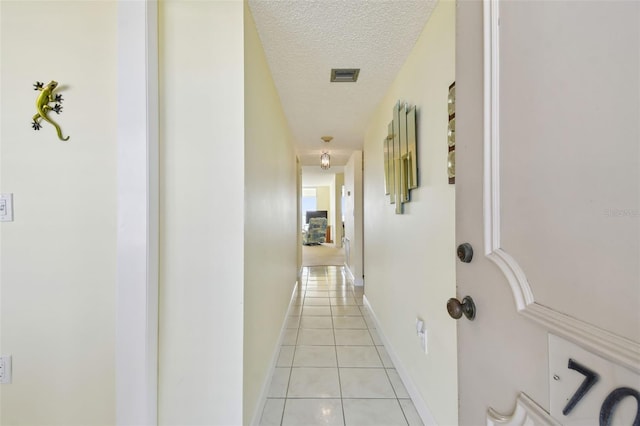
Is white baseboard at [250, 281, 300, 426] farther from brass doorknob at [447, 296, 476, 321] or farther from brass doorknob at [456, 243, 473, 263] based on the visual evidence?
brass doorknob at [456, 243, 473, 263]

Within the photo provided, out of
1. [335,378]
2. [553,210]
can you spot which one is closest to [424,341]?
[335,378]

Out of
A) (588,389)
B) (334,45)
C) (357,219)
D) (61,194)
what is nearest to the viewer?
(588,389)

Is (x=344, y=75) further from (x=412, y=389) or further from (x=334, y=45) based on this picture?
(x=412, y=389)

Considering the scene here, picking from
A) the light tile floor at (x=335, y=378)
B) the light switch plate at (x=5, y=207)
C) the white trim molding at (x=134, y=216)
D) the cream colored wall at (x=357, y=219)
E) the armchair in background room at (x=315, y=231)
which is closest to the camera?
the white trim molding at (x=134, y=216)

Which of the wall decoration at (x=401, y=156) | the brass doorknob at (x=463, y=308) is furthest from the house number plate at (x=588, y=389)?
the wall decoration at (x=401, y=156)

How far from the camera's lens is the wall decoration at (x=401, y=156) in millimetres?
1559

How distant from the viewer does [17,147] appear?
3.87ft

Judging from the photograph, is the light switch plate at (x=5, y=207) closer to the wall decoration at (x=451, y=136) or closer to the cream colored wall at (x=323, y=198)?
the wall decoration at (x=451, y=136)

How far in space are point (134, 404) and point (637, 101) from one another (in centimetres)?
170

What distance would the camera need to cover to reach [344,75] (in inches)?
76.1

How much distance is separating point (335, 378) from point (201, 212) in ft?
5.03

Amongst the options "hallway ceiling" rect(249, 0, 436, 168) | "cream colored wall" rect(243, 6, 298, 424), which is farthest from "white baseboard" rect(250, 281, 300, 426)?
"hallway ceiling" rect(249, 0, 436, 168)

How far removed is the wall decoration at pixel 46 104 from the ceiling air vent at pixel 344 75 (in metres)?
1.55

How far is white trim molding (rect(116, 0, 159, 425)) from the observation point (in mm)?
1073
